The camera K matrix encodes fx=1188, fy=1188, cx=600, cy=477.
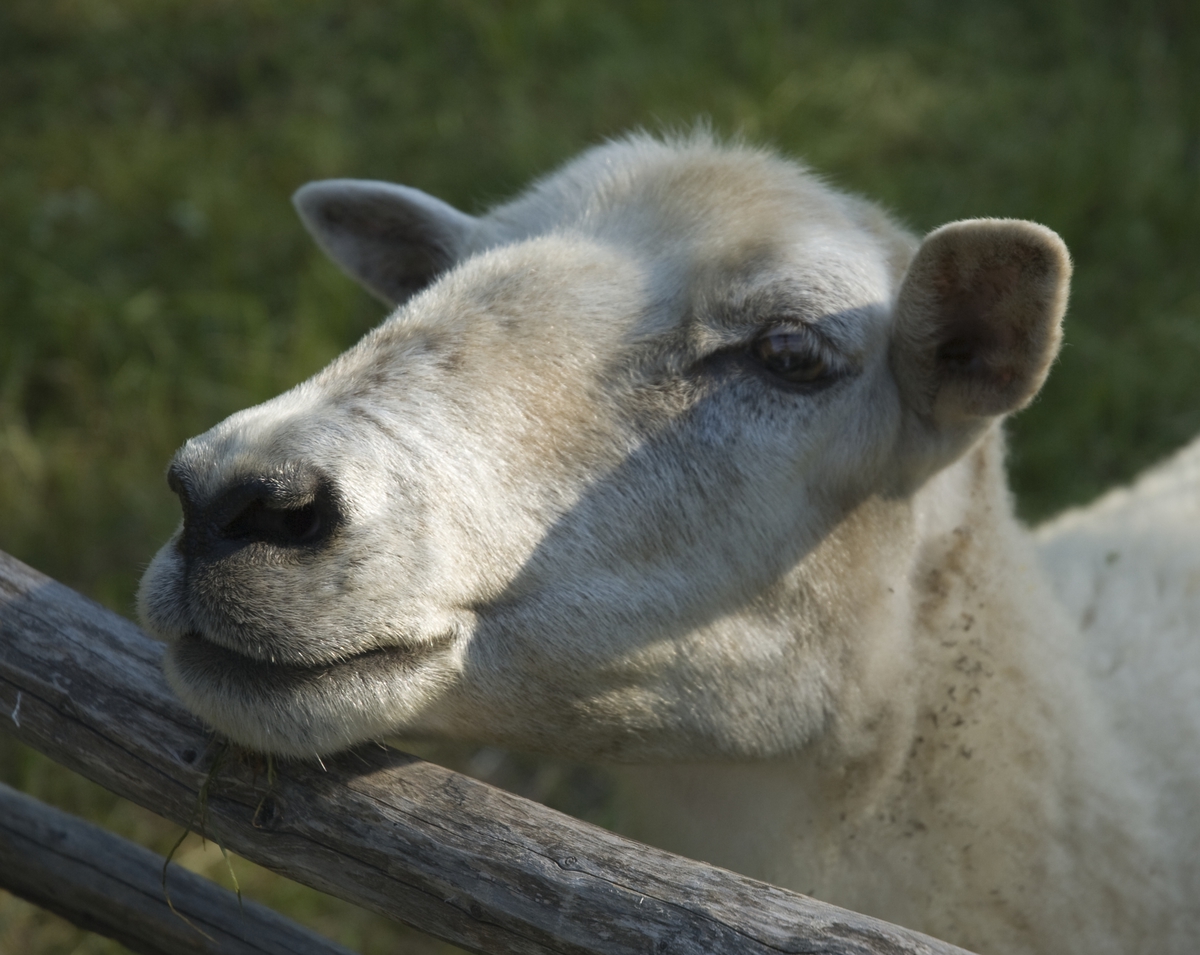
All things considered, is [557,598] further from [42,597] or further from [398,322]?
[42,597]

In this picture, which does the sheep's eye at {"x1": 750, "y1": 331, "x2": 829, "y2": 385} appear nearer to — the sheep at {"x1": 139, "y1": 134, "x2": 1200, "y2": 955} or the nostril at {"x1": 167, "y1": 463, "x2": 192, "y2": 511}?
the sheep at {"x1": 139, "y1": 134, "x2": 1200, "y2": 955}

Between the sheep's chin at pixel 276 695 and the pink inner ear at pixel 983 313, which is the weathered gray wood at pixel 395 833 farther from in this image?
the pink inner ear at pixel 983 313

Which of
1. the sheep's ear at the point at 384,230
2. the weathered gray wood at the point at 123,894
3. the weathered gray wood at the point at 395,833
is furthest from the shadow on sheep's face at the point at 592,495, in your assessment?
the weathered gray wood at the point at 123,894

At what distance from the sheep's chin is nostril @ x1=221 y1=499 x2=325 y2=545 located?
18 cm

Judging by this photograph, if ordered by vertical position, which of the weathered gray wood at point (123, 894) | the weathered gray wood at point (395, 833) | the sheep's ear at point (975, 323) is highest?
the sheep's ear at point (975, 323)

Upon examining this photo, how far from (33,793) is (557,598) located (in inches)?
98.6

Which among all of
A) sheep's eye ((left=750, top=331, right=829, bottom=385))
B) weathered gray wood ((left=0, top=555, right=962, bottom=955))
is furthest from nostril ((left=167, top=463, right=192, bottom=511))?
sheep's eye ((left=750, top=331, right=829, bottom=385))

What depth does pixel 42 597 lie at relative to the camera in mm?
2053

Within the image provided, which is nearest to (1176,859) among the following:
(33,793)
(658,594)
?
(658,594)

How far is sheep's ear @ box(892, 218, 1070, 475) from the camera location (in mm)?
2107

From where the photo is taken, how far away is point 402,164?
6363 mm

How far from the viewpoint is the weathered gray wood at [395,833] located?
164cm

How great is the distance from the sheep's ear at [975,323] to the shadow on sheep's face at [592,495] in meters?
0.01

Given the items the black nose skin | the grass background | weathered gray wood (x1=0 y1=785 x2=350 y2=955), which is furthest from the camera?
the grass background
